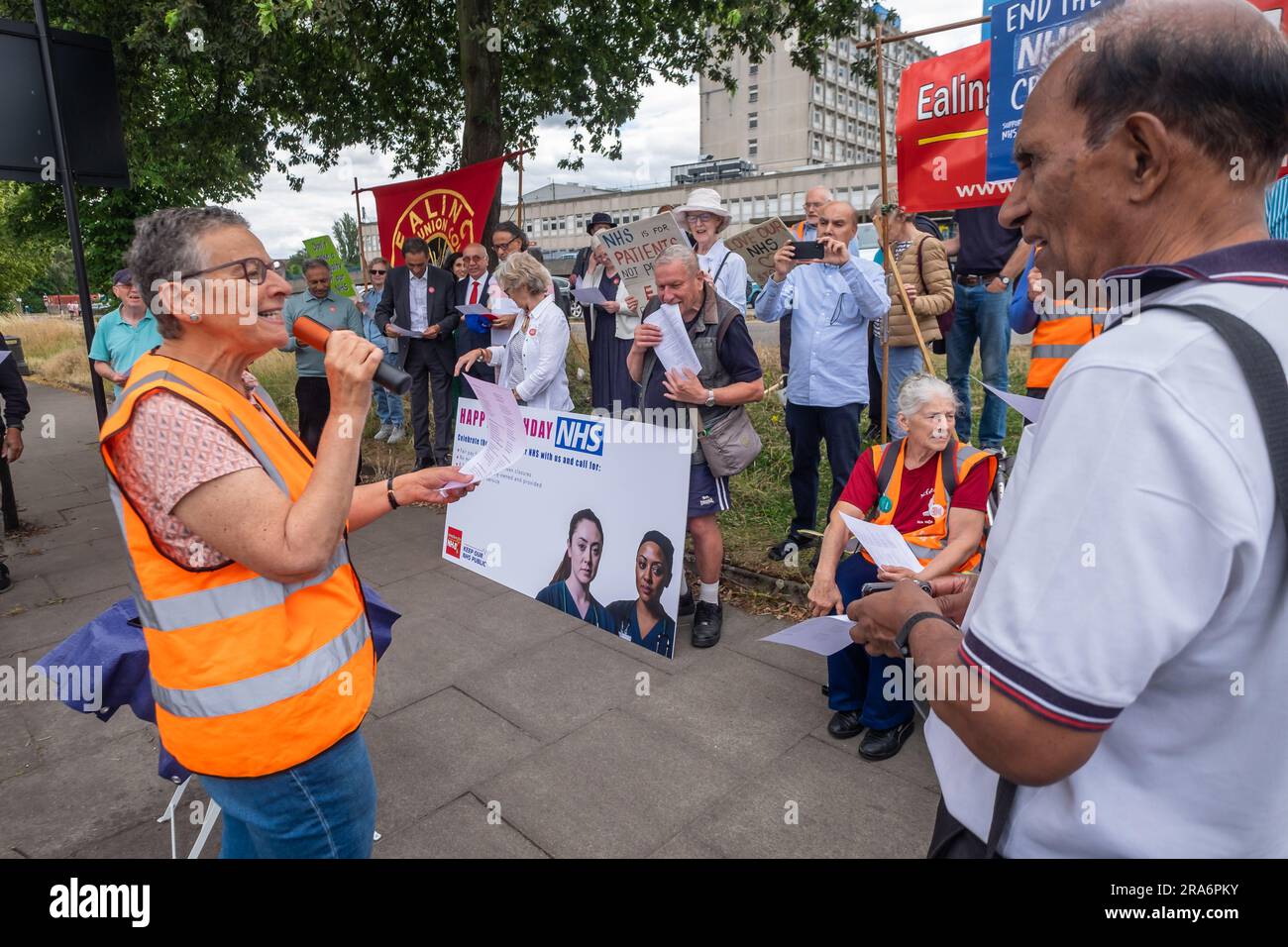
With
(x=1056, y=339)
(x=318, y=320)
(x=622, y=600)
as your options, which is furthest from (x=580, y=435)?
(x=318, y=320)

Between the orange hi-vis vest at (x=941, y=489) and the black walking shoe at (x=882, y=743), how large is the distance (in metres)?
0.72

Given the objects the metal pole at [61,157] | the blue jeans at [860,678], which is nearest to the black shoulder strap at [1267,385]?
the blue jeans at [860,678]

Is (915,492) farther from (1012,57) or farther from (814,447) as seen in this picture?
(1012,57)

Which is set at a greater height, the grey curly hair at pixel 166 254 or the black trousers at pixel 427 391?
the grey curly hair at pixel 166 254

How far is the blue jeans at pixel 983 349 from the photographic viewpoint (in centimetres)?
629

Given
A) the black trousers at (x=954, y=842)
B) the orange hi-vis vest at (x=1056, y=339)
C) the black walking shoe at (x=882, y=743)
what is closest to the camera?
the black trousers at (x=954, y=842)

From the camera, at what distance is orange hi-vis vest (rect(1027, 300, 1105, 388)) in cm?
402

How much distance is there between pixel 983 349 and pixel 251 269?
616 cm

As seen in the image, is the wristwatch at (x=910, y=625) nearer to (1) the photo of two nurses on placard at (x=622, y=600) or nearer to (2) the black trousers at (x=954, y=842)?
(2) the black trousers at (x=954, y=842)

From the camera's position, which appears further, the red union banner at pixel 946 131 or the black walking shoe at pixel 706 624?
the red union banner at pixel 946 131

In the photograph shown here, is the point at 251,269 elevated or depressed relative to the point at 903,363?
elevated

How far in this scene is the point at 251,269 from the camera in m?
1.75
